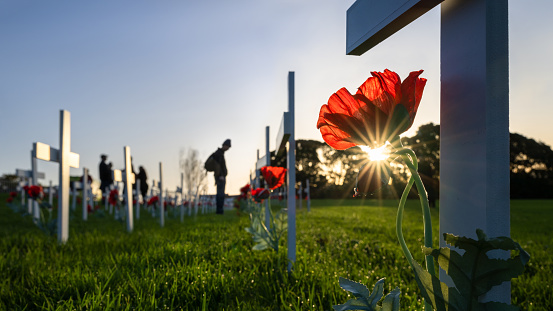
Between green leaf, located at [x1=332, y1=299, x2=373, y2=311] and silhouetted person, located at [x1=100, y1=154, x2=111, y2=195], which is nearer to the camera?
green leaf, located at [x1=332, y1=299, x2=373, y2=311]

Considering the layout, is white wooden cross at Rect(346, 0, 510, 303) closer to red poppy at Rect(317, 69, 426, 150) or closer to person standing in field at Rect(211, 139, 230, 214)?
red poppy at Rect(317, 69, 426, 150)

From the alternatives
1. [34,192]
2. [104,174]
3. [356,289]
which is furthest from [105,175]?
[356,289]

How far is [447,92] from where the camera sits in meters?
0.90

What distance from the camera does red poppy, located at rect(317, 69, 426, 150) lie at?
74cm

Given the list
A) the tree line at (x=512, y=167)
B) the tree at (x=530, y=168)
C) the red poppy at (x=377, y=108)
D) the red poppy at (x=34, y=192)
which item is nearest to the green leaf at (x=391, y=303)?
the red poppy at (x=377, y=108)

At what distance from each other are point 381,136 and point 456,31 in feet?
1.19

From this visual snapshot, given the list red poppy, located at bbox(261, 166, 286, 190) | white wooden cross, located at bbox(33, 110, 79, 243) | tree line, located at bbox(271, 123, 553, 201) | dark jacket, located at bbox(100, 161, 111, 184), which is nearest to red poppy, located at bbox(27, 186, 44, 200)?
white wooden cross, located at bbox(33, 110, 79, 243)

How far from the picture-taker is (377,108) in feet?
2.44

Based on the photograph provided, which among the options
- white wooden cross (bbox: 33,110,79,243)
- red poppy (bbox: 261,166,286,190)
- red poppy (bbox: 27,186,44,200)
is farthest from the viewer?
red poppy (bbox: 27,186,44,200)

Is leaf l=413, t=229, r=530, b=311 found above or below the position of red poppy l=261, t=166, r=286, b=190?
below

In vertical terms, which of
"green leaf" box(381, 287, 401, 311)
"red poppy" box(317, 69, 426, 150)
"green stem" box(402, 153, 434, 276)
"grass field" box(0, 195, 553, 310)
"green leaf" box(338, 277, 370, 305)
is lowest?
"grass field" box(0, 195, 553, 310)

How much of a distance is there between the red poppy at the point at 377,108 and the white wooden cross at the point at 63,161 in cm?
439

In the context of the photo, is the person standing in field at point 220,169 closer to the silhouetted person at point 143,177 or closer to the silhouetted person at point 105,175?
the silhouetted person at point 105,175

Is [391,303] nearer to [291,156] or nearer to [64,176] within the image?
[291,156]
